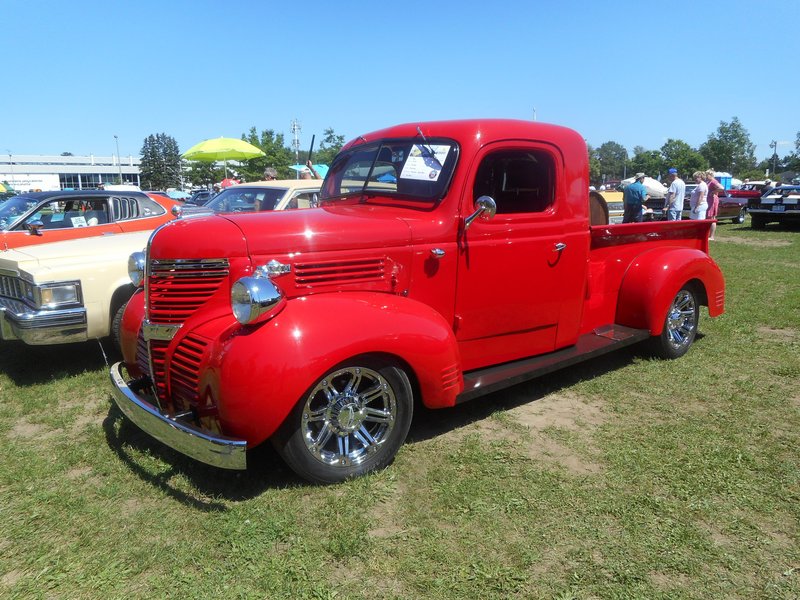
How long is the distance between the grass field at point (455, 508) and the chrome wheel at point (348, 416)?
18cm

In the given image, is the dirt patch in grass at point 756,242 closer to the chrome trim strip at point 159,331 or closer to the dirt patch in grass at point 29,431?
the chrome trim strip at point 159,331

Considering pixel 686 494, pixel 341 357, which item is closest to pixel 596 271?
pixel 686 494

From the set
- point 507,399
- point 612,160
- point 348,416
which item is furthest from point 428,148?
point 612,160

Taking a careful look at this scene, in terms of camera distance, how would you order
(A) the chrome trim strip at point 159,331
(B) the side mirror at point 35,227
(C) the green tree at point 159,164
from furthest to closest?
(C) the green tree at point 159,164
(B) the side mirror at point 35,227
(A) the chrome trim strip at point 159,331

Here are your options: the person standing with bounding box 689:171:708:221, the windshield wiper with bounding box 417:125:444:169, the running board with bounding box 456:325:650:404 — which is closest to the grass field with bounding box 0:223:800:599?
the running board with bounding box 456:325:650:404

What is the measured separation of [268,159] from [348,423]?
4016 centimetres

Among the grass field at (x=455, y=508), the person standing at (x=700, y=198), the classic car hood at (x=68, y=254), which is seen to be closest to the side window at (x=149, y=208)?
the classic car hood at (x=68, y=254)

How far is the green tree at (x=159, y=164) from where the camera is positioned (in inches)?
3265

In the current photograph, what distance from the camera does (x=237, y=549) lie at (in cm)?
256

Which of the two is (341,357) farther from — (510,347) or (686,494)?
(686,494)

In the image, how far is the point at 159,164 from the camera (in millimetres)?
87875

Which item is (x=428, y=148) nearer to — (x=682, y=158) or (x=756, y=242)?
(x=756, y=242)

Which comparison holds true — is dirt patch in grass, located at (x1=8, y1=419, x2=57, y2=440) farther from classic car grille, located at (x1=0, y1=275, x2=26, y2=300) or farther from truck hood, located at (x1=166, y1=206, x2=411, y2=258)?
truck hood, located at (x1=166, y1=206, x2=411, y2=258)

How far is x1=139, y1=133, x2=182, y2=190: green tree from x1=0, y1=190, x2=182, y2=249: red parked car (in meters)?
78.3
